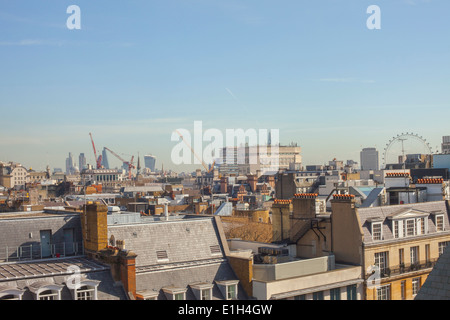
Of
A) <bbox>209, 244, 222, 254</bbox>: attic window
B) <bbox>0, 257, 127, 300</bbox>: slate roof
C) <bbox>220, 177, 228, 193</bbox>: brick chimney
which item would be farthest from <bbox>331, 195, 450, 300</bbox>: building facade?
<bbox>220, 177, 228, 193</bbox>: brick chimney

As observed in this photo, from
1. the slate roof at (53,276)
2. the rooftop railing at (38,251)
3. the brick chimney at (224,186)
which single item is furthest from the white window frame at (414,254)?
the brick chimney at (224,186)

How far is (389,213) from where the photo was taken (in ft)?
101

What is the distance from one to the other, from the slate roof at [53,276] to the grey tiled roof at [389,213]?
13864 mm

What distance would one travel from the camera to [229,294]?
24.8 m

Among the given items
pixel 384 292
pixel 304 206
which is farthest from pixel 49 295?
pixel 384 292

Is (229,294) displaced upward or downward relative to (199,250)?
downward

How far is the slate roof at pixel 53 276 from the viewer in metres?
20.8

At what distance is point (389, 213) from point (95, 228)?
55.1 feet

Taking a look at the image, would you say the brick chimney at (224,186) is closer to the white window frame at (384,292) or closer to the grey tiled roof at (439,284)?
the white window frame at (384,292)

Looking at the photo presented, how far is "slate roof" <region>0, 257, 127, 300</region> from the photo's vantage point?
20828 mm

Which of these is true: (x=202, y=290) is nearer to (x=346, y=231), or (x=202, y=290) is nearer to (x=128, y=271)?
(x=128, y=271)

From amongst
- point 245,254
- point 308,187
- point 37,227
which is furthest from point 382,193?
point 308,187
